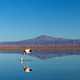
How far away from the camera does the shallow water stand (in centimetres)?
632

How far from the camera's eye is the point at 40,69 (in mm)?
6555

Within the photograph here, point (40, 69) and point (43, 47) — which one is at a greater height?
point (43, 47)

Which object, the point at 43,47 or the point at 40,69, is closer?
the point at 40,69

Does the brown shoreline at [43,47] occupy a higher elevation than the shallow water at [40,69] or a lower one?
higher

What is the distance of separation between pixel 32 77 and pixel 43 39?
74 centimetres

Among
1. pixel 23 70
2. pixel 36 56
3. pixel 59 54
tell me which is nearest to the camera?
pixel 23 70

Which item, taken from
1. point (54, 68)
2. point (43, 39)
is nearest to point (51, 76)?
point (54, 68)

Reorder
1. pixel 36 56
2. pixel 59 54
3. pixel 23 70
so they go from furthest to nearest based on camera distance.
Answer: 1. pixel 59 54
2. pixel 36 56
3. pixel 23 70

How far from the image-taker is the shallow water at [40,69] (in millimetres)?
6320

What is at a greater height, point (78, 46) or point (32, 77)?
point (78, 46)

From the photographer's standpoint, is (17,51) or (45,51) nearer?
(17,51)

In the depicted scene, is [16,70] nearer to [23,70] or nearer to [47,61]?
[23,70]

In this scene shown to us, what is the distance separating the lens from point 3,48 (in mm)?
6555

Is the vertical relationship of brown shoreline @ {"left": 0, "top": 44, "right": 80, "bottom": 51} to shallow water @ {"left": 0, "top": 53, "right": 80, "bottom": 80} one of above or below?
above
